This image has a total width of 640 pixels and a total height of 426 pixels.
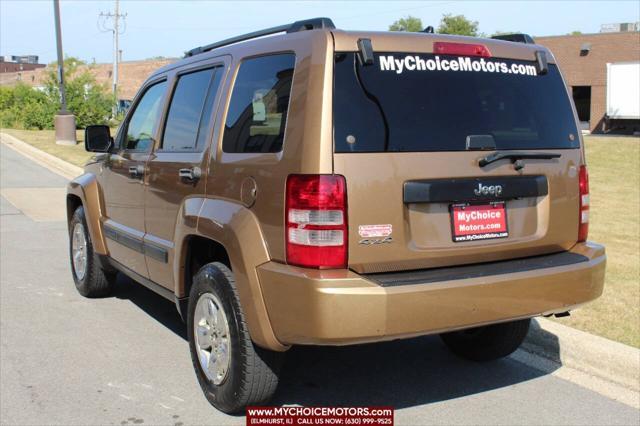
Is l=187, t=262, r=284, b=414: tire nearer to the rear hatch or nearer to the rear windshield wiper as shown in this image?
the rear hatch

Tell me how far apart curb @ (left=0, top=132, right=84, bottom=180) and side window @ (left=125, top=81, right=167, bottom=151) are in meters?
11.3

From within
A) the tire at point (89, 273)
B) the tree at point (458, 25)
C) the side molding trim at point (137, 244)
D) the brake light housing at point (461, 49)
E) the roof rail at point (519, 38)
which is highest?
the tree at point (458, 25)

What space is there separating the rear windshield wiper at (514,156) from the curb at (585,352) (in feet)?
4.96

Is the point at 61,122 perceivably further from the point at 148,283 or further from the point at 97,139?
the point at 148,283

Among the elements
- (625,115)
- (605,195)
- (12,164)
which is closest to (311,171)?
(605,195)

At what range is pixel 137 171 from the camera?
482 cm

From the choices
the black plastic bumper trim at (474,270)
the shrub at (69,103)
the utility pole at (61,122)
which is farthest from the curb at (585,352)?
the shrub at (69,103)

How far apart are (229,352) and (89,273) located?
2.82m

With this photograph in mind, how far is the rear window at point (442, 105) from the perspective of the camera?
10.6 feet

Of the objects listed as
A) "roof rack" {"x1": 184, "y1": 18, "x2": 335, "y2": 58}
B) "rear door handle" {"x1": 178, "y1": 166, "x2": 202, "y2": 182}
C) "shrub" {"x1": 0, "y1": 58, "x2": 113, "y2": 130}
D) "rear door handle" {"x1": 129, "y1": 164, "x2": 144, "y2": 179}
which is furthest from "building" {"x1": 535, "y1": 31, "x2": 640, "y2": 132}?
"rear door handle" {"x1": 178, "y1": 166, "x2": 202, "y2": 182}

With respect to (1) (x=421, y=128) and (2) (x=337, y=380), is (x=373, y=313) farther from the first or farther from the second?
(2) (x=337, y=380)

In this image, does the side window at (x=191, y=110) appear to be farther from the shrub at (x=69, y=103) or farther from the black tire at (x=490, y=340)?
the shrub at (x=69, y=103)

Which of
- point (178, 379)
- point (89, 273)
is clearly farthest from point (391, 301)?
point (89, 273)

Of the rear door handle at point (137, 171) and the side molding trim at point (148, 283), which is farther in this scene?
the rear door handle at point (137, 171)
